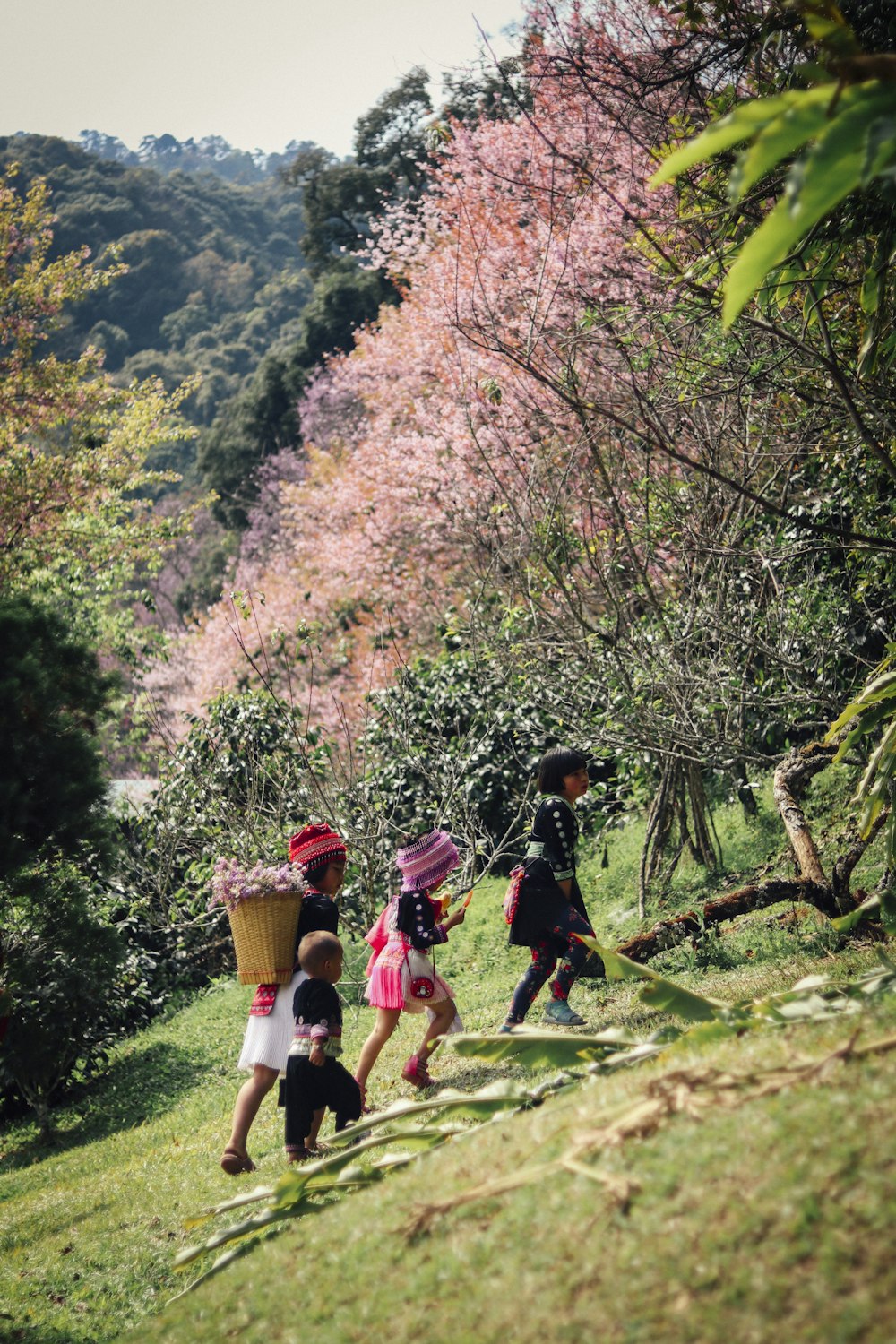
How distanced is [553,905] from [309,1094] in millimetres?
1768

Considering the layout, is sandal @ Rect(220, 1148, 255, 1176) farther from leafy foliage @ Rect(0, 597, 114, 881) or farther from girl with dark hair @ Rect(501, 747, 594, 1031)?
leafy foliage @ Rect(0, 597, 114, 881)

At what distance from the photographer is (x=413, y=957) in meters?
5.79

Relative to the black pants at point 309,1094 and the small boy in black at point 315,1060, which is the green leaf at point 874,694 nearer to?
the small boy in black at point 315,1060

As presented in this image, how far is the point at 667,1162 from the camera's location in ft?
7.59

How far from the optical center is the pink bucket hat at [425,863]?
19.6 feet

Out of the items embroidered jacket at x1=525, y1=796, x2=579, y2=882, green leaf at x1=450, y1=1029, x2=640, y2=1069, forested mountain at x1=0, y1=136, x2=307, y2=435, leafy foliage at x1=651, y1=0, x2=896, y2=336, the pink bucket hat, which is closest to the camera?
leafy foliage at x1=651, y1=0, x2=896, y2=336

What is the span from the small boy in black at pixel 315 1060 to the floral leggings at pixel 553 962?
1.21 metres

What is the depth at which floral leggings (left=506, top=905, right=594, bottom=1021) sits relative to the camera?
605cm

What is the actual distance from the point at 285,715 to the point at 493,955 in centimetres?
294

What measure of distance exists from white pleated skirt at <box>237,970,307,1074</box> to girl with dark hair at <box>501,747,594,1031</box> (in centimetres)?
130

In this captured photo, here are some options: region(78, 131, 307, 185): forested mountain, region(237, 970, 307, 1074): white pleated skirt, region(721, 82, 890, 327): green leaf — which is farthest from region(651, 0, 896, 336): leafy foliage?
region(78, 131, 307, 185): forested mountain

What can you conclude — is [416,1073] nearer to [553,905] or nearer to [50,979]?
[553,905]

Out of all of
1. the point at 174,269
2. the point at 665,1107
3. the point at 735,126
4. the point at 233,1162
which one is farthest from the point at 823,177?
the point at 174,269

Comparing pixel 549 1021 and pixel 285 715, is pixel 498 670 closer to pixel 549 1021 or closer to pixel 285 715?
pixel 285 715
